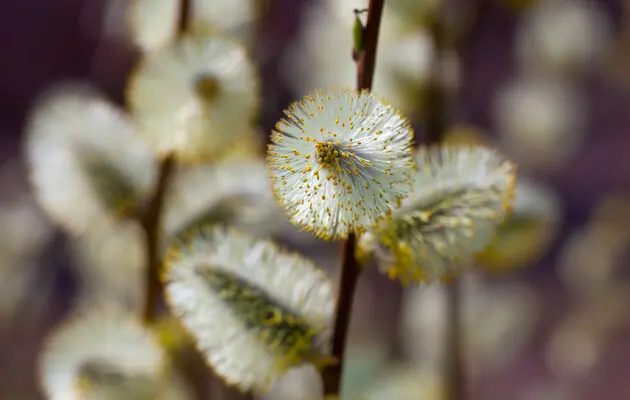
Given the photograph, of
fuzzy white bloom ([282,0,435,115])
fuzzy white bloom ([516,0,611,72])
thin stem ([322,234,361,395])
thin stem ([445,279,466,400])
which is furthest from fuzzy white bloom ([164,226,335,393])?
fuzzy white bloom ([516,0,611,72])

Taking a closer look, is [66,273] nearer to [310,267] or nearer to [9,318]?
[9,318]

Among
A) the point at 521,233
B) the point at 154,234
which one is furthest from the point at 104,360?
the point at 521,233

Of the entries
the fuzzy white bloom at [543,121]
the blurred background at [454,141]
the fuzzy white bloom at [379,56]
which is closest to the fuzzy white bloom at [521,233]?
the blurred background at [454,141]

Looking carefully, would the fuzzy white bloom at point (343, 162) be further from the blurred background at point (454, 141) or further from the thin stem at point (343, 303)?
the blurred background at point (454, 141)

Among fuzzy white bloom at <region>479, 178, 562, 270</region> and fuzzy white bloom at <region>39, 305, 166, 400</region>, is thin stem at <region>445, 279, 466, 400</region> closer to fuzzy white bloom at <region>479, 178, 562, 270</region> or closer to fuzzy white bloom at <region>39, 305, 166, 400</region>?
fuzzy white bloom at <region>479, 178, 562, 270</region>

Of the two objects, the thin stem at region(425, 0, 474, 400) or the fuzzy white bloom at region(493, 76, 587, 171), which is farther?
the fuzzy white bloom at region(493, 76, 587, 171)

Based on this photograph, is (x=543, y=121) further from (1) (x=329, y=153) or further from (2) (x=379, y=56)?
A: (1) (x=329, y=153)
